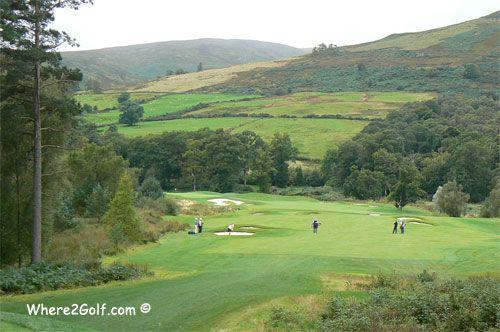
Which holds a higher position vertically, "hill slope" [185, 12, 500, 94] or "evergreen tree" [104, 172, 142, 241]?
"hill slope" [185, 12, 500, 94]

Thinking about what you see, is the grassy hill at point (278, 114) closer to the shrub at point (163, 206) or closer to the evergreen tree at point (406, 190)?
the evergreen tree at point (406, 190)

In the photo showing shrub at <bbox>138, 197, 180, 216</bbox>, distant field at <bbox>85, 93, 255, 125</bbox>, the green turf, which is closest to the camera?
the green turf

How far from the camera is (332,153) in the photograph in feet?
352

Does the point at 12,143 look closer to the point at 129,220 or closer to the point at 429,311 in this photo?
the point at 129,220

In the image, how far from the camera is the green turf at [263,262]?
56.6 feet

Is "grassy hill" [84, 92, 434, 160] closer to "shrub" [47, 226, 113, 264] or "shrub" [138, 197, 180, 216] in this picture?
"shrub" [138, 197, 180, 216]

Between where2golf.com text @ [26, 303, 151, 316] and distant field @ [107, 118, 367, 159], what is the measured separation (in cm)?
10218

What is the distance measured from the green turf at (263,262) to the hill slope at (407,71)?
374ft

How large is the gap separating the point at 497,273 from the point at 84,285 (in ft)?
59.1

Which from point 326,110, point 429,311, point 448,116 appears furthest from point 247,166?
point 429,311

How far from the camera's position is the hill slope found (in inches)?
6029

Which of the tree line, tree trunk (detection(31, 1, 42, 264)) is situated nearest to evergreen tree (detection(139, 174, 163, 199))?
the tree line

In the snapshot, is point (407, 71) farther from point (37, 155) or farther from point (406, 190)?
point (37, 155)

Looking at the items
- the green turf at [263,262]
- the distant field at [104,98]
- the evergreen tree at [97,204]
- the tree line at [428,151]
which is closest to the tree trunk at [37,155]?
the green turf at [263,262]
